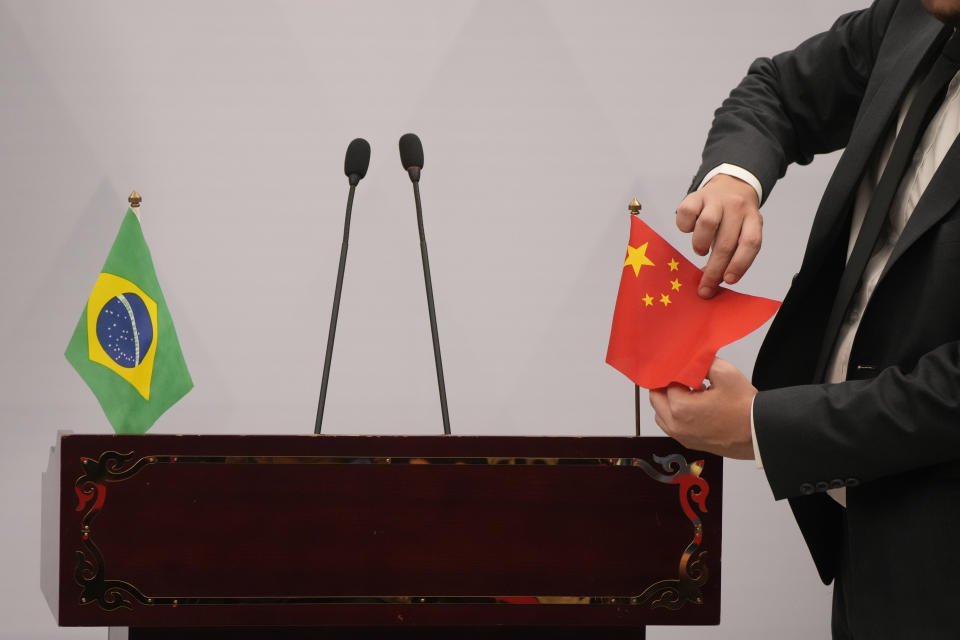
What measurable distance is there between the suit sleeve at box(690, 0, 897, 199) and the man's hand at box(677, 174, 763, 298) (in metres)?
0.16

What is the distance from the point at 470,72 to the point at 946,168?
2.31 m

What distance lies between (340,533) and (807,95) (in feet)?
3.31

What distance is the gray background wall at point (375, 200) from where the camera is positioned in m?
3.12

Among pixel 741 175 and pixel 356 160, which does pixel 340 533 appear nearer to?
pixel 741 175

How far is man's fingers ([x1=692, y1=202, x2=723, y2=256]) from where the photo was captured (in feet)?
4.02

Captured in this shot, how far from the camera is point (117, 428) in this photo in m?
1.59

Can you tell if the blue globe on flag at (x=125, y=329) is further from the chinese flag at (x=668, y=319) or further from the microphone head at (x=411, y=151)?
the chinese flag at (x=668, y=319)

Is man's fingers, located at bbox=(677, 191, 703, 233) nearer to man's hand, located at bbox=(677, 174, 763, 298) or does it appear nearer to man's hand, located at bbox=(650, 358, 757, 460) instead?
man's hand, located at bbox=(677, 174, 763, 298)

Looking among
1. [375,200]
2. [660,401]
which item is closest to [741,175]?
[660,401]

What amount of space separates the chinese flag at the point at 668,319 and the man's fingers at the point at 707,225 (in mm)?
33

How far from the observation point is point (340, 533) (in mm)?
1262

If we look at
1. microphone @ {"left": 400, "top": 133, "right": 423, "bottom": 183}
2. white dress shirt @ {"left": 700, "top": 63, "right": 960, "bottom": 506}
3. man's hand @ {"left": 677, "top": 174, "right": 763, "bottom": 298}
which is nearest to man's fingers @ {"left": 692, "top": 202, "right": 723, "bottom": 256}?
man's hand @ {"left": 677, "top": 174, "right": 763, "bottom": 298}

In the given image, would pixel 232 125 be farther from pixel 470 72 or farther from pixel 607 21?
pixel 607 21

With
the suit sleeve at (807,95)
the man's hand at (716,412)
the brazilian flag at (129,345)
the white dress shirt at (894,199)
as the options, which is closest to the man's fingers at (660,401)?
the man's hand at (716,412)
